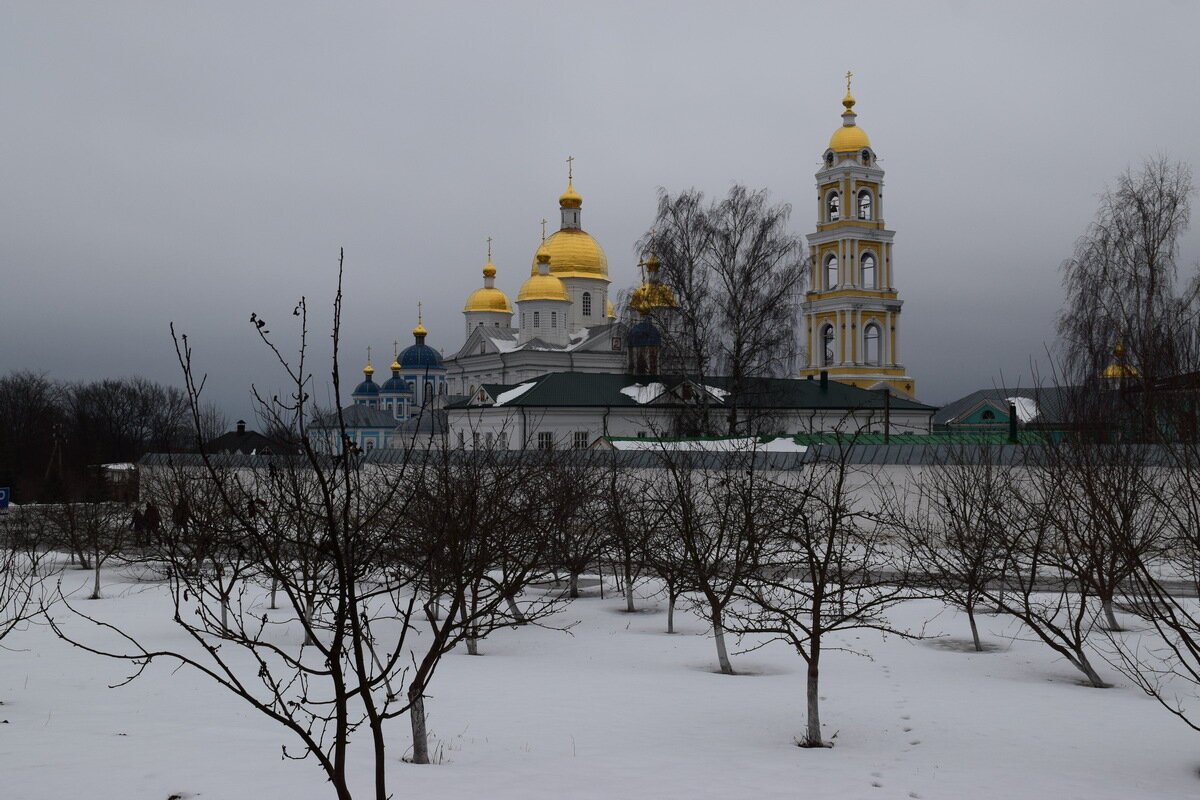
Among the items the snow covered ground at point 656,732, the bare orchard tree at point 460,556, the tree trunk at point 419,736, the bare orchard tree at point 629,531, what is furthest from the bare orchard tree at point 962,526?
the tree trunk at point 419,736

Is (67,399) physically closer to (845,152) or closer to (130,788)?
(845,152)

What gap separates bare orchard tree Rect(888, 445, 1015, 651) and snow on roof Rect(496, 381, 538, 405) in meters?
21.2

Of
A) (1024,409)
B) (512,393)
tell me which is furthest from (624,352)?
(1024,409)

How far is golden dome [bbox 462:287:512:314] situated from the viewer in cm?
6519

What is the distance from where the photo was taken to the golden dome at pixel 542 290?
2254 inches

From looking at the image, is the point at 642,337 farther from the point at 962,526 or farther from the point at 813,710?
the point at 813,710

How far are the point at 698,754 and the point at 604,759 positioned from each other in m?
0.79

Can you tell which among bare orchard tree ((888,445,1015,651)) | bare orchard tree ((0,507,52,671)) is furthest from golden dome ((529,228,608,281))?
bare orchard tree ((888,445,1015,651))

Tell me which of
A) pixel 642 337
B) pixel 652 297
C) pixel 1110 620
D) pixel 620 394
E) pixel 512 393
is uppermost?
pixel 642 337

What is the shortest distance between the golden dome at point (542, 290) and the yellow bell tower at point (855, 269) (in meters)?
14.6

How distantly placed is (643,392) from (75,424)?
1502 inches

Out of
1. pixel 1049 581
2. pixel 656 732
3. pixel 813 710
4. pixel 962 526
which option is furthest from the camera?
pixel 1049 581

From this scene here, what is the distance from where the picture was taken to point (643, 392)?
40.2 m

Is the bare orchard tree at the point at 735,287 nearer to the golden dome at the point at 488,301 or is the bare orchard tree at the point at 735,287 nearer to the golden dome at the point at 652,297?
the golden dome at the point at 652,297
